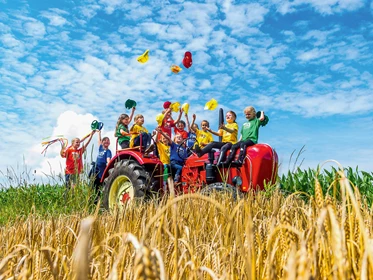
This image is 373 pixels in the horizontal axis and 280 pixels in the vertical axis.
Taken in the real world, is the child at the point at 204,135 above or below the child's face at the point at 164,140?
above

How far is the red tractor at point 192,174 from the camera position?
5.78m

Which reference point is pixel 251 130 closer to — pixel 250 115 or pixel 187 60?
pixel 250 115

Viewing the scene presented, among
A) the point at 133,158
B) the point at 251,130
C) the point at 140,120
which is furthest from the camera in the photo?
the point at 140,120

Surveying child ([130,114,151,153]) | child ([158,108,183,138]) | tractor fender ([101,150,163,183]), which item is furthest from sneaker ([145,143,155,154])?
child ([158,108,183,138])

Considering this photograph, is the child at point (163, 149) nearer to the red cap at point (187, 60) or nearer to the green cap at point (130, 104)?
the green cap at point (130, 104)

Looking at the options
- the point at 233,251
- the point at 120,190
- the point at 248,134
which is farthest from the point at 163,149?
the point at 233,251

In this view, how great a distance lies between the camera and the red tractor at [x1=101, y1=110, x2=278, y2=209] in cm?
578

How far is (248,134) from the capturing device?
625 cm

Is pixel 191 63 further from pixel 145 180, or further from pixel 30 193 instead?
pixel 30 193

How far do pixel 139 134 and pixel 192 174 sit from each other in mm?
1557

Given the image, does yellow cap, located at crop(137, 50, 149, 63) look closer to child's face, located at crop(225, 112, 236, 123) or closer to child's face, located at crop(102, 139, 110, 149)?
child's face, located at crop(225, 112, 236, 123)

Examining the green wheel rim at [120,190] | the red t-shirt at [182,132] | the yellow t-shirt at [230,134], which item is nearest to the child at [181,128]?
the red t-shirt at [182,132]

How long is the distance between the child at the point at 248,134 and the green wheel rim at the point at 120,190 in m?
1.93

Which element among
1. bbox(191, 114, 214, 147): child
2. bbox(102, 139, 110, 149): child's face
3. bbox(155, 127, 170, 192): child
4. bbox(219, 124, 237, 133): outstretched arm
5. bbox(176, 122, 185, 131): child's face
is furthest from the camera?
bbox(102, 139, 110, 149): child's face
